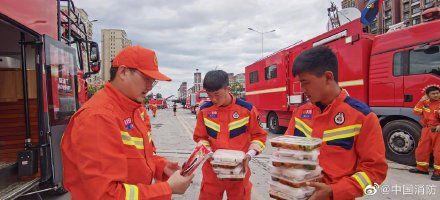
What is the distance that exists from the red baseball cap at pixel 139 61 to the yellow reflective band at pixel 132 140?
0.36 meters

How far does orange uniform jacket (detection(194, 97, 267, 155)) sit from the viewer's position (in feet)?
10.5

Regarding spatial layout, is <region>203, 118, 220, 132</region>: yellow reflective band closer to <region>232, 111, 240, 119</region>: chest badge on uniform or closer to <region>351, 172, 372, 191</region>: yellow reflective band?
<region>232, 111, 240, 119</region>: chest badge on uniform

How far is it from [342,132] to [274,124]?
11578 mm

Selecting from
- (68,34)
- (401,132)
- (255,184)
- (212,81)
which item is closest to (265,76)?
(401,132)

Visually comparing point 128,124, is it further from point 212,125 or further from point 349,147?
point 212,125

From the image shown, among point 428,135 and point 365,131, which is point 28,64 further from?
point 428,135

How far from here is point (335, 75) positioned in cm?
212

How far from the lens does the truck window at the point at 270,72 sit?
41.7 feet

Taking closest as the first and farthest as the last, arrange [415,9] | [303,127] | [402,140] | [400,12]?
1. [303,127]
2. [402,140]
3. [415,9]
4. [400,12]

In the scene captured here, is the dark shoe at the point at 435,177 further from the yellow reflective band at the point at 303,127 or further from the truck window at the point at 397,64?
the yellow reflective band at the point at 303,127

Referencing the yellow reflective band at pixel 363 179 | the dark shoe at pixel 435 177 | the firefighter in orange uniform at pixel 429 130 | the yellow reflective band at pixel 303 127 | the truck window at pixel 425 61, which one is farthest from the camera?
the truck window at pixel 425 61

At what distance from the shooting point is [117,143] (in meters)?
1.70

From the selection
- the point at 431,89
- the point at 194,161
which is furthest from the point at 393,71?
the point at 194,161

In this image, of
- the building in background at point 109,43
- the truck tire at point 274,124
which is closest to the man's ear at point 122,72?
the truck tire at point 274,124
